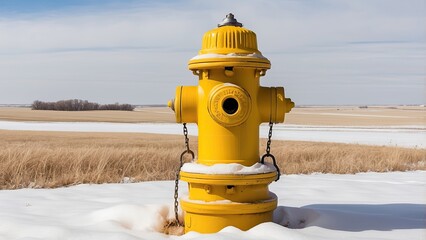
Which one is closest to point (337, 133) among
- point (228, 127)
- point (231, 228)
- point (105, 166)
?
point (105, 166)

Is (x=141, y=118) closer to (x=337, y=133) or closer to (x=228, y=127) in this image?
(x=337, y=133)

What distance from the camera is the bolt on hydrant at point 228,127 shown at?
12.6 ft

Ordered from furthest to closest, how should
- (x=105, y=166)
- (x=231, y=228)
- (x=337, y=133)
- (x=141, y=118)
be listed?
(x=141, y=118)
(x=337, y=133)
(x=105, y=166)
(x=231, y=228)

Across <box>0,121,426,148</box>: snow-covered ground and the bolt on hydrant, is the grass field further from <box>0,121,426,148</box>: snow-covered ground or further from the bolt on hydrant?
the bolt on hydrant

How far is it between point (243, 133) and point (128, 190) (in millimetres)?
2482

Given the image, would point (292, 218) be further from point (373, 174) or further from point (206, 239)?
point (373, 174)

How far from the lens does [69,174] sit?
265 inches

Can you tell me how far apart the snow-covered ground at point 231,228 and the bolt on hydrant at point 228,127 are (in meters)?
0.20

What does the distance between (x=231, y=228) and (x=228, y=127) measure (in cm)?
77

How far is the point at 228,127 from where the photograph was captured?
12.8ft

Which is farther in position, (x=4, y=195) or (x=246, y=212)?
(x=4, y=195)

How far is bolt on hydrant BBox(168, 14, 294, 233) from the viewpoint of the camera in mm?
3828

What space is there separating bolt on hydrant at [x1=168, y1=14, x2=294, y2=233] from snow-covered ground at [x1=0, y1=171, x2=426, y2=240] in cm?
20

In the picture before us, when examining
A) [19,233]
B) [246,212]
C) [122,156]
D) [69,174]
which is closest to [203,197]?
[246,212]
